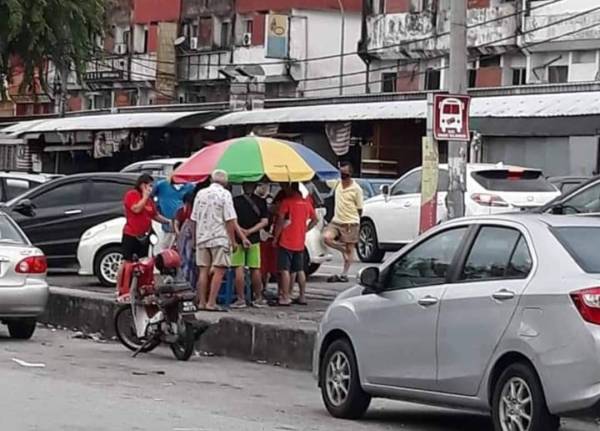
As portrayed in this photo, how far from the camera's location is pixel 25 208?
2456cm

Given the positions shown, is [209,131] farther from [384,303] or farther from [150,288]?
[384,303]

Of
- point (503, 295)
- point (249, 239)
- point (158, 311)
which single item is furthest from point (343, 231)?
point (503, 295)

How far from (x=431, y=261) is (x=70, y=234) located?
14091 millimetres

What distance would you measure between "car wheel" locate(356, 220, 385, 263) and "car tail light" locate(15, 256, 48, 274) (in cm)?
1077

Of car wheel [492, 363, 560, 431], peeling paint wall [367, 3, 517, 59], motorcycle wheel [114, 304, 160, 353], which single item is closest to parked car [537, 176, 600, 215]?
motorcycle wheel [114, 304, 160, 353]

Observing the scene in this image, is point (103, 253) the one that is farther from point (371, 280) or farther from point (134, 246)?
point (371, 280)

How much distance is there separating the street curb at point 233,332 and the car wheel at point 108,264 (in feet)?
9.09

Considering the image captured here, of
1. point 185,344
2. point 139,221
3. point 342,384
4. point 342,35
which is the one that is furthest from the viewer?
point 342,35

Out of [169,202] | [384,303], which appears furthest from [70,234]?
[384,303]

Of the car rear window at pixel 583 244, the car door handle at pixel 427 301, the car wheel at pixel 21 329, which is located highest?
the car rear window at pixel 583 244

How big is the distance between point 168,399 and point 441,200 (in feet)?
40.6

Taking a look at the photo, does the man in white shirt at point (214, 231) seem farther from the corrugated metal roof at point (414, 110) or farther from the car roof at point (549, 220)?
the corrugated metal roof at point (414, 110)

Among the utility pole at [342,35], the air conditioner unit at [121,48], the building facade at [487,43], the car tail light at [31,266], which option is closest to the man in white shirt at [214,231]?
the car tail light at [31,266]

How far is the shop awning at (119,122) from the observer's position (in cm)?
4625
